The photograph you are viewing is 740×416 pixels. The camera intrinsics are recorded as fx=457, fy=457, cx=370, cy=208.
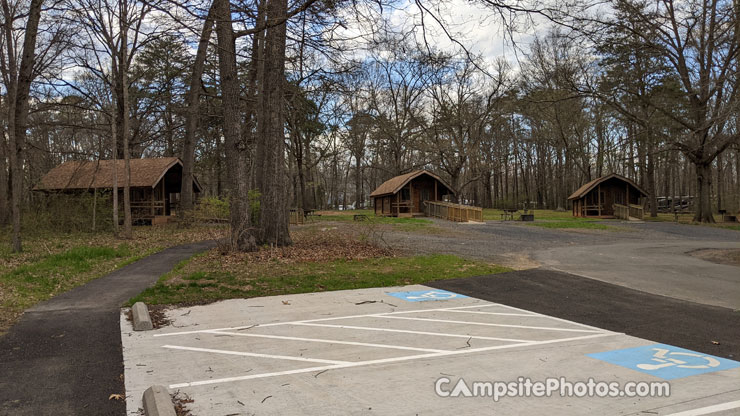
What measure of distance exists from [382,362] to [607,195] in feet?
126

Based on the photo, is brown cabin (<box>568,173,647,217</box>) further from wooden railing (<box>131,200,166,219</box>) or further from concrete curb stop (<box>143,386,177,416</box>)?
concrete curb stop (<box>143,386,177,416</box>)

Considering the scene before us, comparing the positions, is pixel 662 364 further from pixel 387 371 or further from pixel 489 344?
pixel 387 371

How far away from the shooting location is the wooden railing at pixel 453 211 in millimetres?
32750

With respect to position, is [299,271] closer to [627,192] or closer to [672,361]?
[672,361]

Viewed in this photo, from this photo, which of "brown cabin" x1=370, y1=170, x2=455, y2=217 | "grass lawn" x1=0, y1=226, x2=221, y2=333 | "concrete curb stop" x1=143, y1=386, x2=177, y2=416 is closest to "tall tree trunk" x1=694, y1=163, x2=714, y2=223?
"brown cabin" x1=370, y1=170, x2=455, y2=217

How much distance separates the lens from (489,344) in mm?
5793

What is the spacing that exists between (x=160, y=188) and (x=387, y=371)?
29.8m

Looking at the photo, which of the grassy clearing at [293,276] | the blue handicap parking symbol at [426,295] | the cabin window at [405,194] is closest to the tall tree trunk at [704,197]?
the cabin window at [405,194]

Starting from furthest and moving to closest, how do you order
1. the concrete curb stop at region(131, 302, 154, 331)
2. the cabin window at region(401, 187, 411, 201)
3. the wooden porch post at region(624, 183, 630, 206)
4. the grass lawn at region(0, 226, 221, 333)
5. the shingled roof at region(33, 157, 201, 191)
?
1. the cabin window at region(401, 187, 411, 201)
2. the wooden porch post at region(624, 183, 630, 206)
3. the shingled roof at region(33, 157, 201, 191)
4. the grass lawn at region(0, 226, 221, 333)
5. the concrete curb stop at region(131, 302, 154, 331)

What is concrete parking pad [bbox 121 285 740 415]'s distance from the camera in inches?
154

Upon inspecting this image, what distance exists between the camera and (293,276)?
437 inches

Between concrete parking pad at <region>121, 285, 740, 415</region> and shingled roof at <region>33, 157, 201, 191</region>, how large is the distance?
23.2m

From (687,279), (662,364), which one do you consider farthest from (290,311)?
(687,279)

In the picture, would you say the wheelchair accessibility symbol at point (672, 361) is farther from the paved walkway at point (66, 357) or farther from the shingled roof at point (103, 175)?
the shingled roof at point (103, 175)
